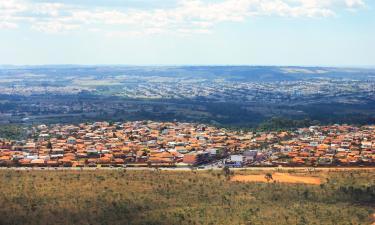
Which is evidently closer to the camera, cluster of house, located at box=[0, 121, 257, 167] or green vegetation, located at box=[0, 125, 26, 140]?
cluster of house, located at box=[0, 121, 257, 167]

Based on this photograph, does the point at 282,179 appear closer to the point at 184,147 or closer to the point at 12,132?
the point at 184,147

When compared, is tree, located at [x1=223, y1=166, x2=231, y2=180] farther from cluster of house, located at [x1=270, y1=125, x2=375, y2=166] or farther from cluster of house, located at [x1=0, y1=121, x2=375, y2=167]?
cluster of house, located at [x1=270, y1=125, x2=375, y2=166]

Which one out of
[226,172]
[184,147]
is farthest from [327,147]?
[226,172]

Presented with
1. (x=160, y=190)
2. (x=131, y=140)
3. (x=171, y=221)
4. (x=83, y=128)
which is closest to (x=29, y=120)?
(x=83, y=128)

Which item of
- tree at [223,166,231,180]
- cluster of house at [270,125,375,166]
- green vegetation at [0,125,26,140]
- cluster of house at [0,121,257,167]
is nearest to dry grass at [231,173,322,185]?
tree at [223,166,231,180]

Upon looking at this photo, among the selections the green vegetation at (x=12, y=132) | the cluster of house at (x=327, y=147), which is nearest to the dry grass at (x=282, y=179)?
the cluster of house at (x=327, y=147)

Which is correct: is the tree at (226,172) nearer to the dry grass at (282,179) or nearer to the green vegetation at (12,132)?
the dry grass at (282,179)
